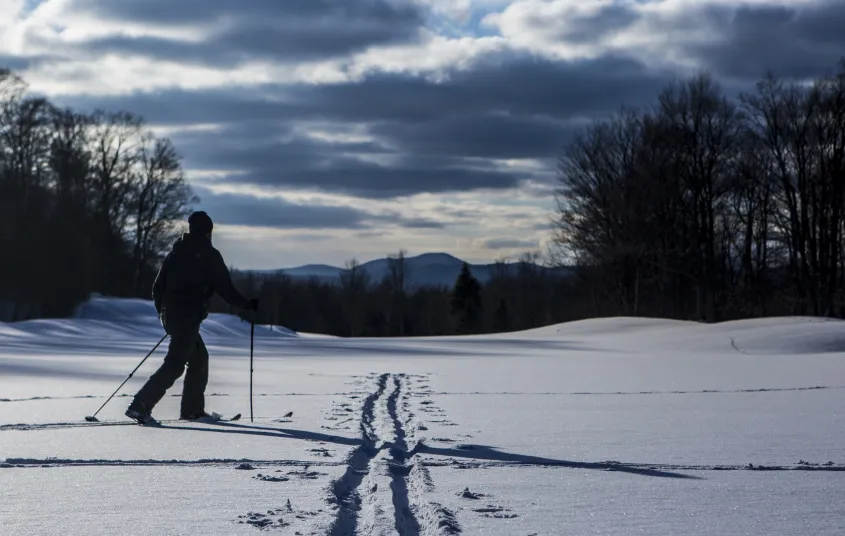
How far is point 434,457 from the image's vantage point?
6035 mm

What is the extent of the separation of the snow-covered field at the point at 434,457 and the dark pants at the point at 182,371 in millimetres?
284

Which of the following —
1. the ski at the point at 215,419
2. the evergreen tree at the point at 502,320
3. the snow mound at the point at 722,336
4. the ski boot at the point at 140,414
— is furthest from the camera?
the evergreen tree at the point at 502,320

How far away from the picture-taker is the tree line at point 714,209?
3841 cm

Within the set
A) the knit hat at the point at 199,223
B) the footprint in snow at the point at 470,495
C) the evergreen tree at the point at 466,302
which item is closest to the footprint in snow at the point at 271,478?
the footprint in snow at the point at 470,495

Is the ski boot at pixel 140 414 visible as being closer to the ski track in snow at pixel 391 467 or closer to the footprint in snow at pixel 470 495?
the ski track in snow at pixel 391 467

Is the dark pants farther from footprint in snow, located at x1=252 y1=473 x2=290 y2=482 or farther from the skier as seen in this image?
footprint in snow, located at x1=252 y1=473 x2=290 y2=482

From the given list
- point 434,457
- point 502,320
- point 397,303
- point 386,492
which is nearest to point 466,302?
point 502,320

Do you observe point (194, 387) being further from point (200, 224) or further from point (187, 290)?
point (200, 224)

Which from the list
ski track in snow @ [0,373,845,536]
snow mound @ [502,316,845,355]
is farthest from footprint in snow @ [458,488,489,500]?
snow mound @ [502,316,845,355]

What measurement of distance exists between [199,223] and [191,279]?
0.45 metres

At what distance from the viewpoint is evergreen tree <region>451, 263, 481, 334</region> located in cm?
6956

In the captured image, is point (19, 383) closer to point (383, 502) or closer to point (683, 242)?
point (383, 502)

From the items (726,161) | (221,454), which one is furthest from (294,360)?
(726,161)

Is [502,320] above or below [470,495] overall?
above
